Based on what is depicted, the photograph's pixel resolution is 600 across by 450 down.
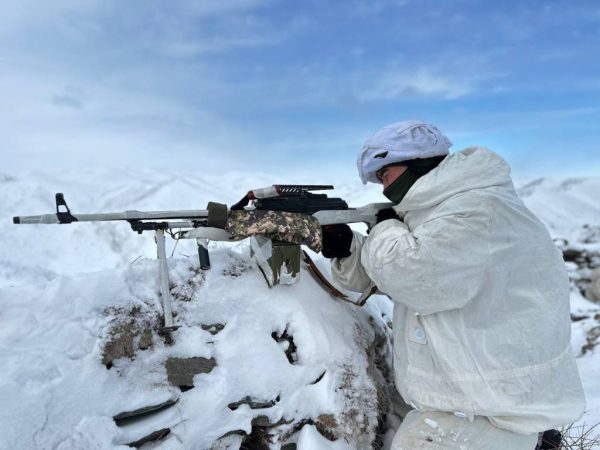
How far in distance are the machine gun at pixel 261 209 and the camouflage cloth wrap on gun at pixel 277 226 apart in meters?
0.05

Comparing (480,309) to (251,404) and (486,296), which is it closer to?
(486,296)

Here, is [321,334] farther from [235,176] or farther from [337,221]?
[235,176]

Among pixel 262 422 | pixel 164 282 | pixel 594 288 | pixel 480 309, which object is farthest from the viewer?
pixel 594 288

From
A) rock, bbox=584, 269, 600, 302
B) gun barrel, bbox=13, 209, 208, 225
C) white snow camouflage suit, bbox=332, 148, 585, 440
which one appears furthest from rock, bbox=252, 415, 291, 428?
Result: rock, bbox=584, 269, 600, 302

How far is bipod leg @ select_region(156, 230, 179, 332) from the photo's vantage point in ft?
10.8

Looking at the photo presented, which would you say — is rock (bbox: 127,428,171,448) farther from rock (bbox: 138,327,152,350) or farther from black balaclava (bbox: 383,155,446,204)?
black balaclava (bbox: 383,155,446,204)

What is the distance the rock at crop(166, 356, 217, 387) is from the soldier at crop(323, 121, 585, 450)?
53.1 inches

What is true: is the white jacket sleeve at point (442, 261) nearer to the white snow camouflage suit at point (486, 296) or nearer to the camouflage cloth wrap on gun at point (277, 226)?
the white snow camouflage suit at point (486, 296)

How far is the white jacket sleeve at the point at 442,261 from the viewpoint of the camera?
2785 mm

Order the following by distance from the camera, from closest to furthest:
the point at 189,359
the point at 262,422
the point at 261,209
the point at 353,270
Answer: the point at 262,422
the point at 189,359
the point at 261,209
the point at 353,270

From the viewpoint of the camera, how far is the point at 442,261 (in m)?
2.80

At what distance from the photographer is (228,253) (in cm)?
405

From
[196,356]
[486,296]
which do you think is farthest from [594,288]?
[196,356]

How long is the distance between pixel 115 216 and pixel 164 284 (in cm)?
60
